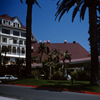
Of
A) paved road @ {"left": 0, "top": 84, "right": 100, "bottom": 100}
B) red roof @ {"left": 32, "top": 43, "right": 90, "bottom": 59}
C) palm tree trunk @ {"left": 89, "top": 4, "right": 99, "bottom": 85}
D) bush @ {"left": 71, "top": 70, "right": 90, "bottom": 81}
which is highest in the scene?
red roof @ {"left": 32, "top": 43, "right": 90, "bottom": 59}

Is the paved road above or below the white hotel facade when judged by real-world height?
below

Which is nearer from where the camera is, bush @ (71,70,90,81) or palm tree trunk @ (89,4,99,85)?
palm tree trunk @ (89,4,99,85)

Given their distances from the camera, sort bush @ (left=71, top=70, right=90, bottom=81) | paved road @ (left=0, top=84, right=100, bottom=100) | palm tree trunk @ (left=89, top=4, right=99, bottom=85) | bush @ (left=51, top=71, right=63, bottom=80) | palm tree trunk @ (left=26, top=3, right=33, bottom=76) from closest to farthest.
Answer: paved road @ (left=0, top=84, right=100, bottom=100), palm tree trunk @ (left=89, top=4, right=99, bottom=85), palm tree trunk @ (left=26, top=3, right=33, bottom=76), bush @ (left=51, top=71, right=63, bottom=80), bush @ (left=71, top=70, right=90, bottom=81)

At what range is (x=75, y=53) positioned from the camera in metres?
72.3

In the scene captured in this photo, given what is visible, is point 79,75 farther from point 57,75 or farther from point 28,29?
point 28,29

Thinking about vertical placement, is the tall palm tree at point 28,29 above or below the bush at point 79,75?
above

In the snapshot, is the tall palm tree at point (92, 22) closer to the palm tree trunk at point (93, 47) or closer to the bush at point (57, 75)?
the palm tree trunk at point (93, 47)

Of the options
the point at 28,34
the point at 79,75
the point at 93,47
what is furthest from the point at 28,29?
the point at 93,47

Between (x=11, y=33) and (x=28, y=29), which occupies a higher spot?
(x=11, y=33)

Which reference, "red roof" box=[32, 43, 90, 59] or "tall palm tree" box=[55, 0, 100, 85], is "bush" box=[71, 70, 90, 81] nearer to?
"tall palm tree" box=[55, 0, 100, 85]

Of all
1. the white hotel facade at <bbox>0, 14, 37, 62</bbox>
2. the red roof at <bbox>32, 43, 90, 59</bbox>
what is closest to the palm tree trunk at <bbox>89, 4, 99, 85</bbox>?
the white hotel facade at <bbox>0, 14, 37, 62</bbox>

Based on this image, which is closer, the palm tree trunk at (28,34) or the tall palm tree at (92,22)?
the tall palm tree at (92,22)

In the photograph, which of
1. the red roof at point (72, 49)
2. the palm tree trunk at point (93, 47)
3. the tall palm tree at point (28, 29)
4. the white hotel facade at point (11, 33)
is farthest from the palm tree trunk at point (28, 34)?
the red roof at point (72, 49)

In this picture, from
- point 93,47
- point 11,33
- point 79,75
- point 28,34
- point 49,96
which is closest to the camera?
point 49,96
